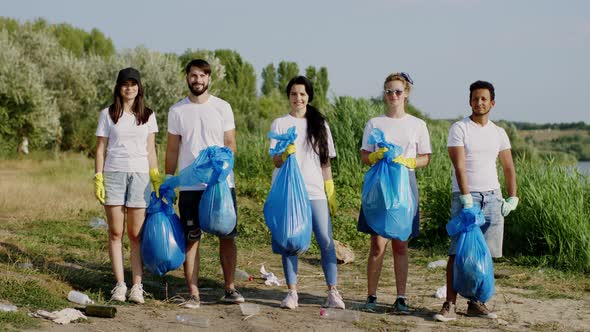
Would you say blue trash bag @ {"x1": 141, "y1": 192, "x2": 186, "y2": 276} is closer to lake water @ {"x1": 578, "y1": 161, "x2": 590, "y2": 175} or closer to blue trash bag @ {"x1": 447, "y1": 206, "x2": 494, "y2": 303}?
blue trash bag @ {"x1": 447, "y1": 206, "x2": 494, "y2": 303}

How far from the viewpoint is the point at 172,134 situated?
17.9 ft

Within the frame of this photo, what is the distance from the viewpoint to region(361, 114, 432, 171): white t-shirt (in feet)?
17.1

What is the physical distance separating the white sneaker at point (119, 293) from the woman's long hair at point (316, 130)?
175 cm

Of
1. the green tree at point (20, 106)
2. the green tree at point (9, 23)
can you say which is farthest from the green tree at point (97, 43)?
the green tree at point (20, 106)

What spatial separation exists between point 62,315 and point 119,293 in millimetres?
676

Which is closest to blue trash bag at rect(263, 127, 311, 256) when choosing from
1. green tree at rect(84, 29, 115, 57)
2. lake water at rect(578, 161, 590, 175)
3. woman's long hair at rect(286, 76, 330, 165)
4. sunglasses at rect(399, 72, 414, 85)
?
woman's long hair at rect(286, 76, 330, 165)

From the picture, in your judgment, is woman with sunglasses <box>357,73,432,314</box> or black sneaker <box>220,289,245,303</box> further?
black sneaker <box>220,289,245,303</box>

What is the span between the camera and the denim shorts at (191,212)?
17.8 feet

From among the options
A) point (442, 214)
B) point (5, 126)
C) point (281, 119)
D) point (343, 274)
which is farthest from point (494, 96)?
point (5, 126)

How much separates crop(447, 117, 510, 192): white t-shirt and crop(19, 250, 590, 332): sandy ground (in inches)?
38.6

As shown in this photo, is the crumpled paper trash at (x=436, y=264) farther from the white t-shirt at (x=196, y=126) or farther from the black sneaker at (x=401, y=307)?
the white t-shirt at (x=196, y=126)

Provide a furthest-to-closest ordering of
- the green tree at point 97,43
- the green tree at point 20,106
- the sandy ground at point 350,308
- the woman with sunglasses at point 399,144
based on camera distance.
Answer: the green tree at point 97,43 → the green tree at point 20,106 → the woman with sunglasses at point 399,144 → the sandy ground at point 350,308

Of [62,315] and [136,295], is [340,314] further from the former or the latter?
[62,315]

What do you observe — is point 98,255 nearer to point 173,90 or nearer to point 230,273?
point 230,273
